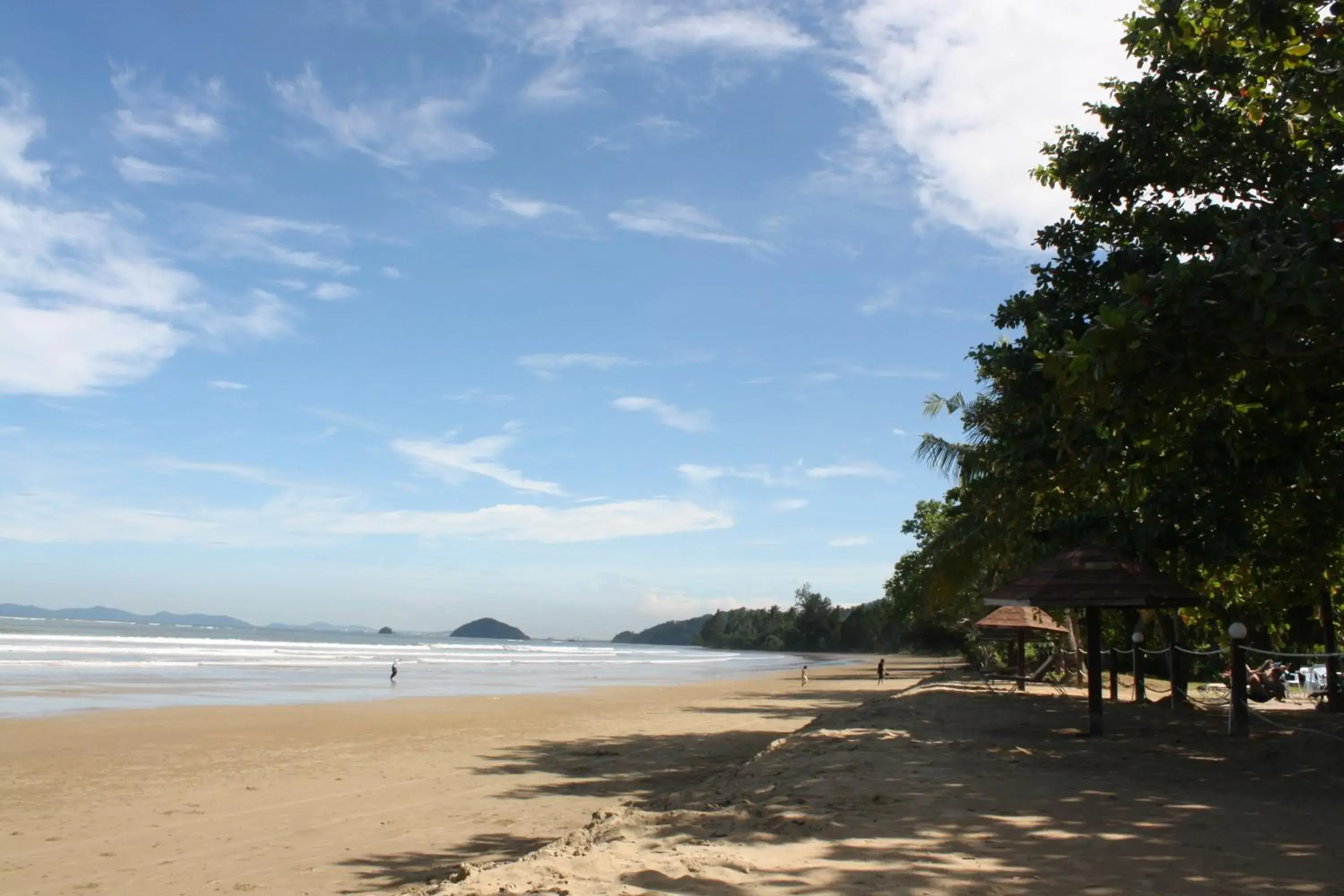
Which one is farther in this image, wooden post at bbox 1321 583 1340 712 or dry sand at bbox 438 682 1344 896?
wooden post at bbox 1321 583 1340 712

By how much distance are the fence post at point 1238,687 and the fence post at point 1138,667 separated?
342cm

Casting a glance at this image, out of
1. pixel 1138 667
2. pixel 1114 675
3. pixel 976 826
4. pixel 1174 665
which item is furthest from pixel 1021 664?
pixel 976 826

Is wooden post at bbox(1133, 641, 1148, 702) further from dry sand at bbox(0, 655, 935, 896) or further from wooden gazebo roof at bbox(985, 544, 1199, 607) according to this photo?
dry sand at bbox(0, 655, 935, 896)

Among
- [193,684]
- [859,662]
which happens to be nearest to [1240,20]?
[193,684]

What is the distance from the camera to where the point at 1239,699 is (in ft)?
34.9

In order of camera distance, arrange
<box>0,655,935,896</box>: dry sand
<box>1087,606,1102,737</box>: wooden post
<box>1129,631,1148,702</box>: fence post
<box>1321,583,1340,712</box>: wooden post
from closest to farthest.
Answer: <box>0,655,935,896</box>: dry sand → <box>1087,606,1102,737</box>: wooden post → <box>1129,631,1148,702</box>: fence post → <box>1321,583,1340,712</box>: wooden post

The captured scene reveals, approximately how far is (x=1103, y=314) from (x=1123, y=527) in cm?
688

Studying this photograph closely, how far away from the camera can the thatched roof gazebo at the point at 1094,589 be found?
1020 centimetres

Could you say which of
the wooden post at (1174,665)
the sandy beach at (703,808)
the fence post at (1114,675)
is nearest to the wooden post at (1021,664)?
the fence post at (1114,675)

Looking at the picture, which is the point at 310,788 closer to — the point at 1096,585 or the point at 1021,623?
the point at 1096,585

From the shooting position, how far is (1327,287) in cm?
579

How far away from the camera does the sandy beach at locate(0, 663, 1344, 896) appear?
16.8 ft

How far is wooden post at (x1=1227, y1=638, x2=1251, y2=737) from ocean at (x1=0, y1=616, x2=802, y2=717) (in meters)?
18.5

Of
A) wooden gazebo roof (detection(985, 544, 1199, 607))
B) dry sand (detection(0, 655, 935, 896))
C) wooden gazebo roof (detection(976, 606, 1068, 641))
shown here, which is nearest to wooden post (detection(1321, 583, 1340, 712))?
wooden gazebo roof (detection(976, 606, 1068, 641))
